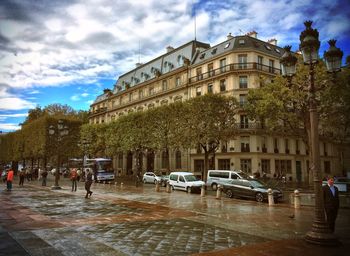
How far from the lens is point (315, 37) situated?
9070 mm

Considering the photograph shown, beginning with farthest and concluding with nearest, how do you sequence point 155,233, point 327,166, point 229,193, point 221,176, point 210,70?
point 327,166
point 210,70
point 221,176
point 229,193
point 155,233

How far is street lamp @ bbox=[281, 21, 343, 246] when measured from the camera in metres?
8.08

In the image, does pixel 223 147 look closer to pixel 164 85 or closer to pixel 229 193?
pixel 164 85

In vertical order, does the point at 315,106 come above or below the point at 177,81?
below

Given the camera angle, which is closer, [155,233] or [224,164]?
[155,233]

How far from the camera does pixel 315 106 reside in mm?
9000

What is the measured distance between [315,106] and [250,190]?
13.5 meters

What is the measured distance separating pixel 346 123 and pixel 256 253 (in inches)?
1023

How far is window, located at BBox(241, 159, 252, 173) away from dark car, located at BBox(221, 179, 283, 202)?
20502mm

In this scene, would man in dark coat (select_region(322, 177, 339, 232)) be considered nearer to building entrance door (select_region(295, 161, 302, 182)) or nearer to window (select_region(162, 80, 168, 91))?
A: building entrance door (select_region(295, 161, 302, 182))

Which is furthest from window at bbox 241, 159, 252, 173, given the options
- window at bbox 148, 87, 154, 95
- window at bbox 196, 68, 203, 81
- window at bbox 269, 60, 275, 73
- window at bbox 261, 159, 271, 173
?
window at bbox 148, 87, 154, 95

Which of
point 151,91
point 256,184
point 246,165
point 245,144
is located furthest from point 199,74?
point 256,184

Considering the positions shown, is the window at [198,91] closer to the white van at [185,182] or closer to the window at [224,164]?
the window at [224,164]

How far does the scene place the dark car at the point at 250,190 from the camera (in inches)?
818
